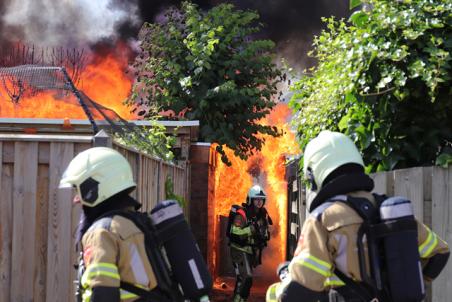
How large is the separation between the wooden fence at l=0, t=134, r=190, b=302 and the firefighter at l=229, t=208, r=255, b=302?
21.1 feet

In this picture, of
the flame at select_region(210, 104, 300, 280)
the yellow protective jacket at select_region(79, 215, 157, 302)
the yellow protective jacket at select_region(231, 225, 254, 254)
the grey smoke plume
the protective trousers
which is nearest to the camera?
the yellow protective jacket at select_region(79, 215, 157, 302)

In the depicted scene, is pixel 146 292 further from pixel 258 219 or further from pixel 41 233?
pixel 258 219

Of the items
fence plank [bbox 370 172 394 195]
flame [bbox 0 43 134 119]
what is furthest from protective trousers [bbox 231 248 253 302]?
flame [bbox 0 43 134 119]

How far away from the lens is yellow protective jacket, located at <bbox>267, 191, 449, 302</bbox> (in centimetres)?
321

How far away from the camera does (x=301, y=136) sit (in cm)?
792

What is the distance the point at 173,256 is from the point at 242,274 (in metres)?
7.55

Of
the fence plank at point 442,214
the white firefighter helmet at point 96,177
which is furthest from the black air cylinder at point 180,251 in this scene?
the fence plank at point 442,214

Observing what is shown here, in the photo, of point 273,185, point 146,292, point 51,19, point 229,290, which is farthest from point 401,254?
point 51,19

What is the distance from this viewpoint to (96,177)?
3.44m

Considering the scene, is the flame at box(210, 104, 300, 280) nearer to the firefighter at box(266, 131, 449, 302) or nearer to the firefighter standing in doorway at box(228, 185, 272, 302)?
the firefighter standing in doorway at box(228, 185, 272, 302)

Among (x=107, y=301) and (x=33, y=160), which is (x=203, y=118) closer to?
(x=33, y=160)

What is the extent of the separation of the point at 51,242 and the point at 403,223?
245cm

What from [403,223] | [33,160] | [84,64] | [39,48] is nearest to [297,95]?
[33,160]

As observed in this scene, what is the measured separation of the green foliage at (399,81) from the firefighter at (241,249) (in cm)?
545
